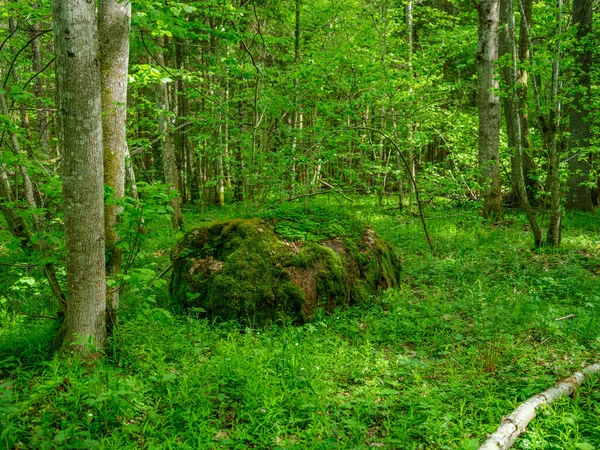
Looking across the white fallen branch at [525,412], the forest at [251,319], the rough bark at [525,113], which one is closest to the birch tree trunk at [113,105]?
the forest at [251,319]

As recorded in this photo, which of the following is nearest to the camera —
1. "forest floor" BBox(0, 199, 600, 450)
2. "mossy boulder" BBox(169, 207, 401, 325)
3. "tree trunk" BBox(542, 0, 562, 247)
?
"forest floor" BBox(0, 199, 600, 450)

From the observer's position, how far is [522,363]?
3.87m

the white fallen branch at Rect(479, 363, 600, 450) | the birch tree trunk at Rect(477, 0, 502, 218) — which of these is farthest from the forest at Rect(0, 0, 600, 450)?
the birch tree trunk at Rect(477, 0, 502, 218)

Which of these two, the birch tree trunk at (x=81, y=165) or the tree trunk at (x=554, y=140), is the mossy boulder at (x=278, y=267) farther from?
the tree trunk at (x=554, y=140)

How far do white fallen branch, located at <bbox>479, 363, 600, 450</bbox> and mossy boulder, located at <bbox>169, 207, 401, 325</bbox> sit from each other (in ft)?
8.54

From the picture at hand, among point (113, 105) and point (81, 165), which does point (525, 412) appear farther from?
point (113, 105)

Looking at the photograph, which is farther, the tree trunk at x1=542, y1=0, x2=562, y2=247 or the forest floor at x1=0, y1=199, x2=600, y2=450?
the tree trunk at x1=542, y1=0, x2=562, y2=247

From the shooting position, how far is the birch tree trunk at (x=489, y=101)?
372 inches

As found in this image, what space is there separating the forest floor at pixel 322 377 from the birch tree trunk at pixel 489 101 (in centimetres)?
450

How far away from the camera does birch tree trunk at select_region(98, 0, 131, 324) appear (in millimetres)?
3912

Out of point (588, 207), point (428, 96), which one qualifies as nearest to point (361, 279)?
point (428, 96)

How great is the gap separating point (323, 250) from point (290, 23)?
10220mm

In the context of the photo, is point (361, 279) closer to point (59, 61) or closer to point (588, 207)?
point (59, 61)

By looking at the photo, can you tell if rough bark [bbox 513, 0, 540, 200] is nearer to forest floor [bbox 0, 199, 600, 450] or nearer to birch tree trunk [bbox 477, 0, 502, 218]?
birch tree trunk [bbox 477, 0, 502, 218]
